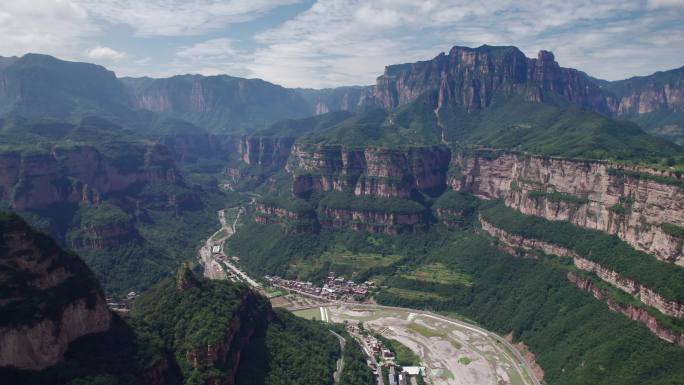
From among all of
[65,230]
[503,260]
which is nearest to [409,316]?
[503,260]

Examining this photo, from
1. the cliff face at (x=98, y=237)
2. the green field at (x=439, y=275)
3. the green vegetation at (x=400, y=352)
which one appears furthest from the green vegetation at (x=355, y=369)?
the cliff face at (x=98, y=237)

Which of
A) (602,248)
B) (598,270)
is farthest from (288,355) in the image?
(602,248)

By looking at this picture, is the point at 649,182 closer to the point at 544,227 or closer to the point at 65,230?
the point at 544,227

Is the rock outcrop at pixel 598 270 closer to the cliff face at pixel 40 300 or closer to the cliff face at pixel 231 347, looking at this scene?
the cliff face at pixel 231 347

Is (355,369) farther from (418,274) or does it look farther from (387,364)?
(418,274)

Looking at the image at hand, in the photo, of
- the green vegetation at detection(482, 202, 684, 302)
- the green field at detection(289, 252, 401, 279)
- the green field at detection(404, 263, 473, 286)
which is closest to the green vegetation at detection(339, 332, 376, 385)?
the green field at detection(404, 263, 473, 286)

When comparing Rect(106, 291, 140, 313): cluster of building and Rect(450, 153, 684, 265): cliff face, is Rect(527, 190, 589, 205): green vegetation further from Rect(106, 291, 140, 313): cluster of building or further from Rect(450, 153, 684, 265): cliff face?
Rect(106, 291, 140, 313): cluster of building
